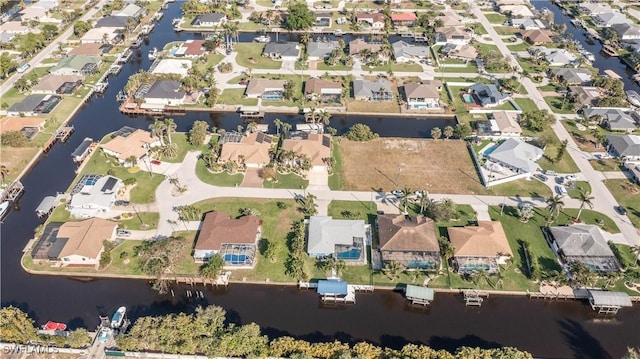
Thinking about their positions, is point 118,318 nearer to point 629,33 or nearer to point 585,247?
point 585,247

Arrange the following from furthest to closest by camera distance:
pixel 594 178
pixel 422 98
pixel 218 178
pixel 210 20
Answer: pixel 210 20 < pixel 422 98 < pixel 594 178 < pixel 218 178

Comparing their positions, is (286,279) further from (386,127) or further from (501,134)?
(501,134)

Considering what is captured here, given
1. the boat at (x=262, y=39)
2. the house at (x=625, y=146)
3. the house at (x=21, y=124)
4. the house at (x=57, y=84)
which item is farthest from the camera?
the boat at (x=262, y=39)

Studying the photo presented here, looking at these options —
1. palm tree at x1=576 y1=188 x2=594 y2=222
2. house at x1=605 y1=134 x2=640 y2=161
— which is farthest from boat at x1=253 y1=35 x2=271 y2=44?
palm tree at x1=576 y1=188 x2=594 y2=222

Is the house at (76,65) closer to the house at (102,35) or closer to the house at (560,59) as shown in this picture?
the house at (102,35)

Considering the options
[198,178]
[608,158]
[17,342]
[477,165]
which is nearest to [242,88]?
[198,178]

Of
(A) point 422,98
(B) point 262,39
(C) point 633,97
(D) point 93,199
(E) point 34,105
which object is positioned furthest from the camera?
(B) point 262,39

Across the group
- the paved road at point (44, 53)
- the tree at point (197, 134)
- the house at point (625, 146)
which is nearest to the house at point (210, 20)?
the paved road at point (44, 53)

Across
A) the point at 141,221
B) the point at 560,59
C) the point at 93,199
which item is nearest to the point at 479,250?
the point at 141,221
